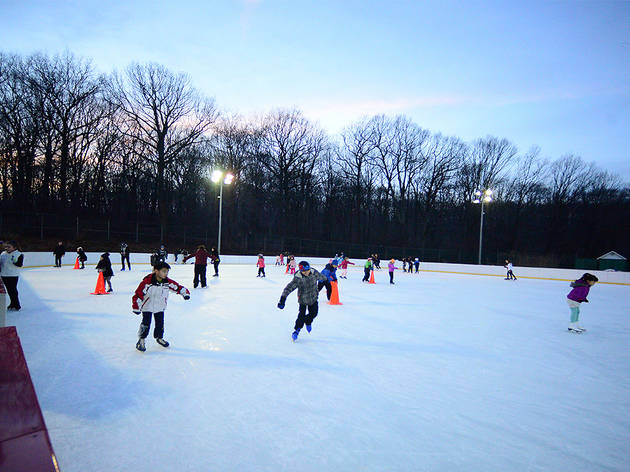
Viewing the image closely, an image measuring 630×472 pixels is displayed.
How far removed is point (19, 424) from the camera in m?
1.54

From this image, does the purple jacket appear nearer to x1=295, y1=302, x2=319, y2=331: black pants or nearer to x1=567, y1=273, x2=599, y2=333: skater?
x1=567, y1=273, x2=599, y2=333: skater

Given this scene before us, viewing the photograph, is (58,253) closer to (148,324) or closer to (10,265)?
(10,265)

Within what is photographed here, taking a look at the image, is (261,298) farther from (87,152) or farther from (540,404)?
(87,152)

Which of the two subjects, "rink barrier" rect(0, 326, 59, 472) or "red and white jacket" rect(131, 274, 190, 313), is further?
"red and white jacket" rect(131, 274, 190, 313)

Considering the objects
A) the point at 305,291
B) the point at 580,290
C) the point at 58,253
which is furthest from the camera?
the point at 58,253

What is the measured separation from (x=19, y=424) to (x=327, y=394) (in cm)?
289

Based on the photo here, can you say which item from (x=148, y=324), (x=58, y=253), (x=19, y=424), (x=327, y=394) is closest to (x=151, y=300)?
(x=148, y=324)

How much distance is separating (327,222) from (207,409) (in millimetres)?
43519

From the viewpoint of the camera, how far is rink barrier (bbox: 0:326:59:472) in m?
1.34

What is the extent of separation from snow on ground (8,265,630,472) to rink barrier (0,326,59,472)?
1.06 m

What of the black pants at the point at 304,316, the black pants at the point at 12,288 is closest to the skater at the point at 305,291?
the black pants at the point at 304,316

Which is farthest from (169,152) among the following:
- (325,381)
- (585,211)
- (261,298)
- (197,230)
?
(585,211)

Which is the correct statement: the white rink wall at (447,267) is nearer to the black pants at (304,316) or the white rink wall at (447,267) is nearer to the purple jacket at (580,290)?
the purple jacket at (580,290)

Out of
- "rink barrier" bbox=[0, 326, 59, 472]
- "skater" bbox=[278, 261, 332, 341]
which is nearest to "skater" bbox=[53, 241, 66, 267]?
"skater" bbox=[278, 261, 332, 341]
